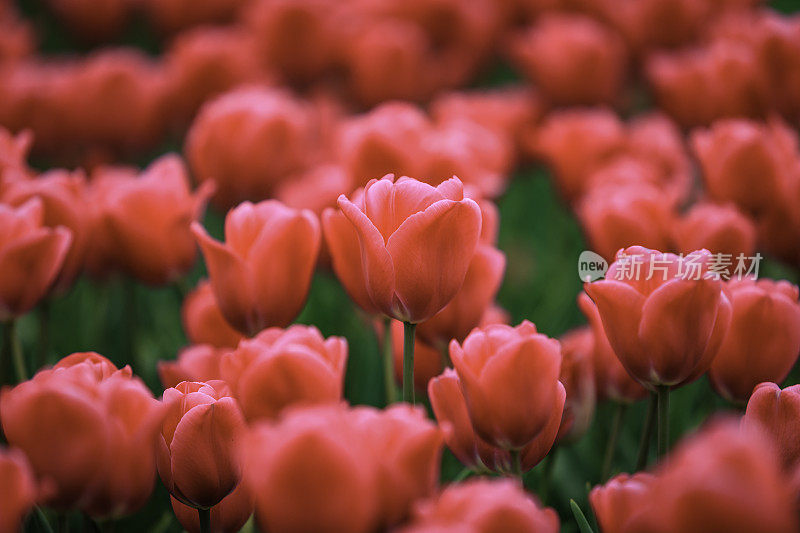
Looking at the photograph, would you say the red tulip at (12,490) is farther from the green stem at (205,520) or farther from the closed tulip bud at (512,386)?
the closed tulip bud at (512,386)

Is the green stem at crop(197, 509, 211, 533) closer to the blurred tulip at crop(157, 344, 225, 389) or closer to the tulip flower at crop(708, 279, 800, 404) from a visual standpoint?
the blurred tulip at crop(157, 344, 225, 389)

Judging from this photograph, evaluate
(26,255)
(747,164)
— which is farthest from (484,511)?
(747,164)

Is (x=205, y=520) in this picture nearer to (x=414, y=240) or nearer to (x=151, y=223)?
(x=414, y=240)

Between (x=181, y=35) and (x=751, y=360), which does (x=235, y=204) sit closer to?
(x=751, y=360)

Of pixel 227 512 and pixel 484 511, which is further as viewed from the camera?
pixel 227 512

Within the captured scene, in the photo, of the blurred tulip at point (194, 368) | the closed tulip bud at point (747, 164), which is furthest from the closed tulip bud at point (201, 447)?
the closed tulip bud at point (747, 164)

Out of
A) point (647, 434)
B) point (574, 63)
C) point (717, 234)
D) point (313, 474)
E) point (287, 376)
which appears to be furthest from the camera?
point (574, 63)

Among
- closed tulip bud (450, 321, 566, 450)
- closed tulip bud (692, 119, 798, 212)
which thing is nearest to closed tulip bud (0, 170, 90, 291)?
closed tulip bud (450, 321, 566, 450)
